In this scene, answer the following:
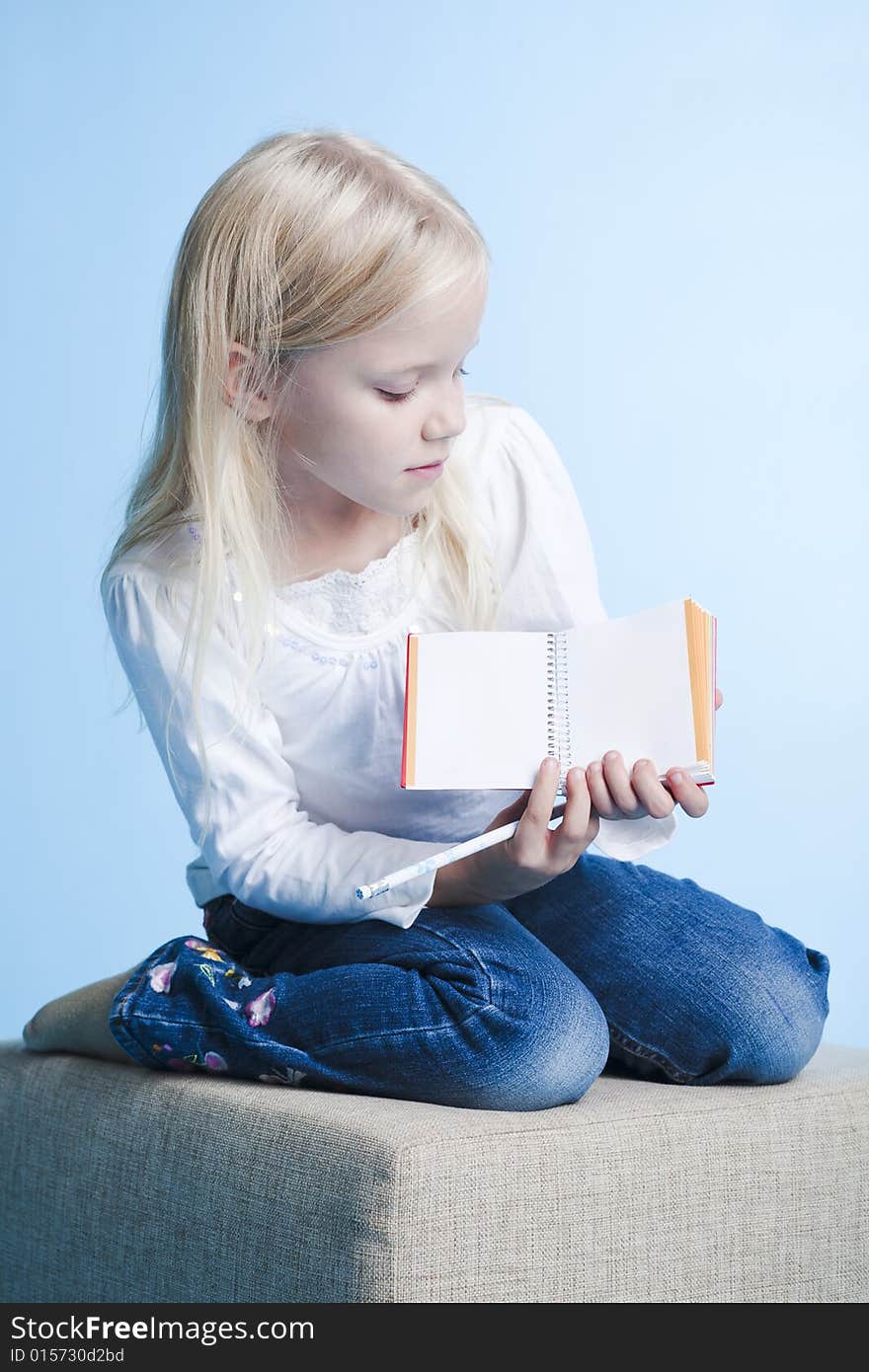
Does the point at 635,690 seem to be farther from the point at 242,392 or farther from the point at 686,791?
the point at 242,392

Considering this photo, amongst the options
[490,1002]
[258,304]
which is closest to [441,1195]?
[490,1002]

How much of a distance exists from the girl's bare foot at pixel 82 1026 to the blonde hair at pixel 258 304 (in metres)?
0.15

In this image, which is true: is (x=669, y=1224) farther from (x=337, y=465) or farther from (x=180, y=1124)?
(x=337, y=465)

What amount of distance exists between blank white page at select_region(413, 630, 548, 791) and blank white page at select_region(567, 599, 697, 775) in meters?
0.03

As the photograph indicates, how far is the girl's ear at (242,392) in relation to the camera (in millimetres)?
1201

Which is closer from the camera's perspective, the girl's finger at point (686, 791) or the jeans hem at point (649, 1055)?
the girl's finger at point (686, 791)

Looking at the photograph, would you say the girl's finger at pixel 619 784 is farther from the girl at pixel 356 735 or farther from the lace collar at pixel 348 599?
the lace collar at pixel 348 599

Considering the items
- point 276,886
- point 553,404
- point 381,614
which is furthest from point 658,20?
point 276,886

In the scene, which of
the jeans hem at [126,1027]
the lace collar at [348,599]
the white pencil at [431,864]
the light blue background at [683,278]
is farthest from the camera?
the light blue background at [683,278]

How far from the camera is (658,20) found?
262 centimetres

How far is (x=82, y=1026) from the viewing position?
1184 millimetres

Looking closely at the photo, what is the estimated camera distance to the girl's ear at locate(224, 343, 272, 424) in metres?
1.20

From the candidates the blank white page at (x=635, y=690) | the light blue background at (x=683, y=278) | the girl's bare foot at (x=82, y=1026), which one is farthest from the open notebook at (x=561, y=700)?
the light blue background at (x=683, y=278)

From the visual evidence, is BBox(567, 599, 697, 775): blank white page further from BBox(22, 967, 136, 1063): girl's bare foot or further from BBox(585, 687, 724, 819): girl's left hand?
BBox(22, 967, 136, 1063): girl's bare foot
